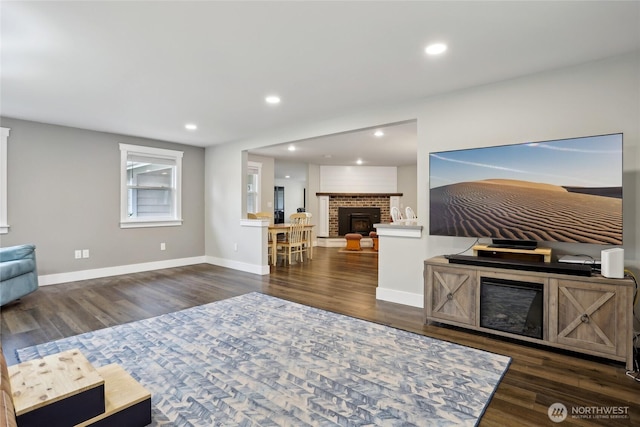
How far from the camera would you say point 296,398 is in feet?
6.28

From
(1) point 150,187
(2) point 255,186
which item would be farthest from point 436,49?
(2) point 255,186

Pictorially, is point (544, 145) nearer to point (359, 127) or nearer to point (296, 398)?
point (359, 127)

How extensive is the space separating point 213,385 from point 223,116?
343 centimetres

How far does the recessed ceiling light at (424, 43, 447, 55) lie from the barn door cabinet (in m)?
1.85

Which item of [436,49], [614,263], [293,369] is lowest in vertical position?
[293,369]

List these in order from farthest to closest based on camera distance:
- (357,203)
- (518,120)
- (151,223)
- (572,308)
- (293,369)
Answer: (357,203), (151,223), (518,120), (572,308), (293,369)

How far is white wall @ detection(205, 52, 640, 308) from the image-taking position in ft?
8.34

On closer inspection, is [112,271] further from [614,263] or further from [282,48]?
[614,263]

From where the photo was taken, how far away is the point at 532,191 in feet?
9.01

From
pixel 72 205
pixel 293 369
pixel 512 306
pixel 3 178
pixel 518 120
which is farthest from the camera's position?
pixel 72 205

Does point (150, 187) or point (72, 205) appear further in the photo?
point (150, 187)

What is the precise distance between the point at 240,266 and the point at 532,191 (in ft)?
15.4

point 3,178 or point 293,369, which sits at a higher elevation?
point 3,178

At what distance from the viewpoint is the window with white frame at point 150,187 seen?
5570mm
